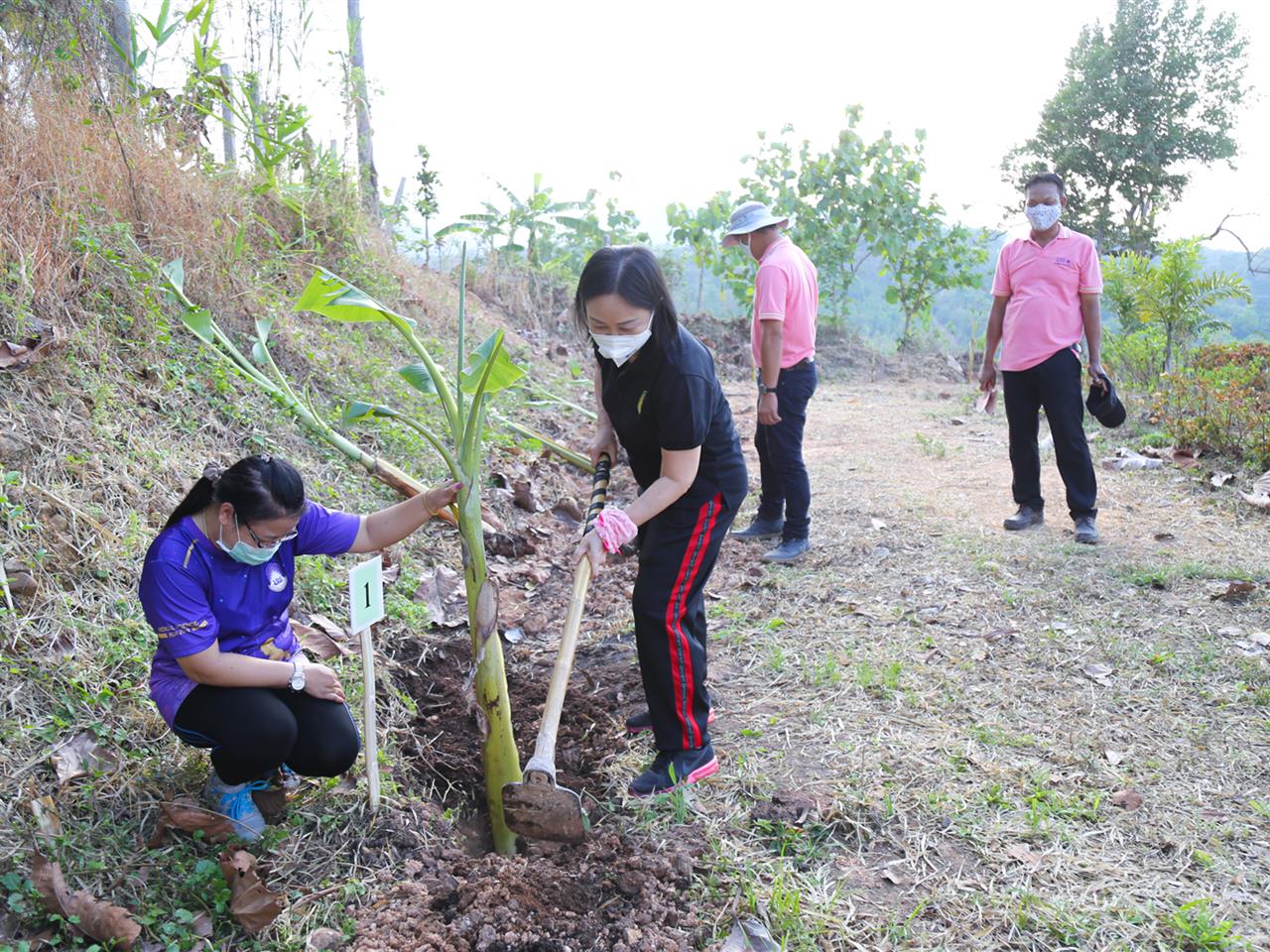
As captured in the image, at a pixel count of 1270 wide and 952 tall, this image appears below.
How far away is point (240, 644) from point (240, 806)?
0.41 metres

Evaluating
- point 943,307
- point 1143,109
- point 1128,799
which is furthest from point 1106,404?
point 943,307

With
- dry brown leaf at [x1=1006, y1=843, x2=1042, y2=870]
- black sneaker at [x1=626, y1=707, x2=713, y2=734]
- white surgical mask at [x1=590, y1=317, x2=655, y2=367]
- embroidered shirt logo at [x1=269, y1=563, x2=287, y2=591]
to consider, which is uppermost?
white surgical mask at [x1=590, y1=317, x2=655, y2=367]

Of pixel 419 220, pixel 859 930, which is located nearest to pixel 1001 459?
pixel 859 930

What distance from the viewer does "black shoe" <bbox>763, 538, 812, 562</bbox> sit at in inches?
184

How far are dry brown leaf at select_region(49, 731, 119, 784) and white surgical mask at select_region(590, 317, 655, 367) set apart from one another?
1.71 m

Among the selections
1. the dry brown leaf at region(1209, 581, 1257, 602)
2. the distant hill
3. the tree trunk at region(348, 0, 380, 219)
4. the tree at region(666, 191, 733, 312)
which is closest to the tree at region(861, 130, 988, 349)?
the distant hill

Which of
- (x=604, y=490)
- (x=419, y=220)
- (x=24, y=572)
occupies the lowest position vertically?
(x=24, y=572)

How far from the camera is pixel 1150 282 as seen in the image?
7898 mm

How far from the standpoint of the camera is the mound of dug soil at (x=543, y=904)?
6.68ft

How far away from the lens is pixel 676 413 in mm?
2369

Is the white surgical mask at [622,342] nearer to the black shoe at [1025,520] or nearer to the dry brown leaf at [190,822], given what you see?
the dry brown leaf at [190,822]

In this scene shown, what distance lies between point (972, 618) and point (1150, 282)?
220 inches

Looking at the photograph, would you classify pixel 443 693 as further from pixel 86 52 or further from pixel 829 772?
pixel 86 52

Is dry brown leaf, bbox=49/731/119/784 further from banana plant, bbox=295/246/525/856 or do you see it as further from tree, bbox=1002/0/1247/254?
tree, bbox=1002/0/1247/254
